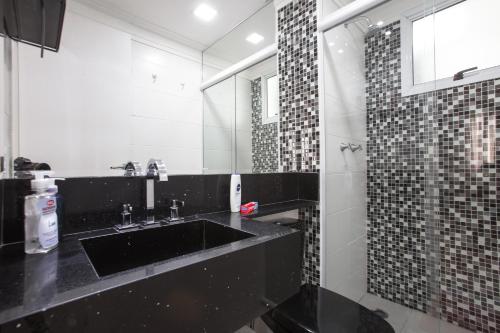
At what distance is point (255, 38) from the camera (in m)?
1.63

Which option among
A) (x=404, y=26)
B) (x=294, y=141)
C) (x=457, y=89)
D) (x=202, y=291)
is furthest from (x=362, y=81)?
(x=202, y=291)

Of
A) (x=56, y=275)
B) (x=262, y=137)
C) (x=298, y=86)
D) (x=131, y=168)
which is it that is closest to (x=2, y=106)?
(x=131, y=168)

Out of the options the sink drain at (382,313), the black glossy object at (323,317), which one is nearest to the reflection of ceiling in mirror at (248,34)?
the black glossy object at (323,317)

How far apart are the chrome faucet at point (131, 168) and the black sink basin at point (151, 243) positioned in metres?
0.24

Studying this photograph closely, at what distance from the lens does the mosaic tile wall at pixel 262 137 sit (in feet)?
5.04

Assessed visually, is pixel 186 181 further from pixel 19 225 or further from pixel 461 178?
pixel 461 178

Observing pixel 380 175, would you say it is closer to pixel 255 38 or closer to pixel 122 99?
pixel 255 38

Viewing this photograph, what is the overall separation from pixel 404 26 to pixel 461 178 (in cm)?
118

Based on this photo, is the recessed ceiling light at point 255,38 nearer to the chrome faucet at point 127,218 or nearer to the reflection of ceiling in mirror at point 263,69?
the reflection of ceiling in mirror at point 263,69

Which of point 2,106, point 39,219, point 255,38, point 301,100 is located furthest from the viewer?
point 255,38

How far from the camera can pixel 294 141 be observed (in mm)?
1551

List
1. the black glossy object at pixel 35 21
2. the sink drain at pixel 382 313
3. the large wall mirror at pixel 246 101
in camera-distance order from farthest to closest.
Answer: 1. the sink drain at pixel 382 313
2. the large wall mirror at pixel 246 101
3. the black glossy object at pixel 35 21

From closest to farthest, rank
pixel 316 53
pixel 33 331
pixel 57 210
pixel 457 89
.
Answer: pixel 33 331
pixel 57 210
pixel 316 53
pixel 457 89

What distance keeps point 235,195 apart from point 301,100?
2.63 feet
